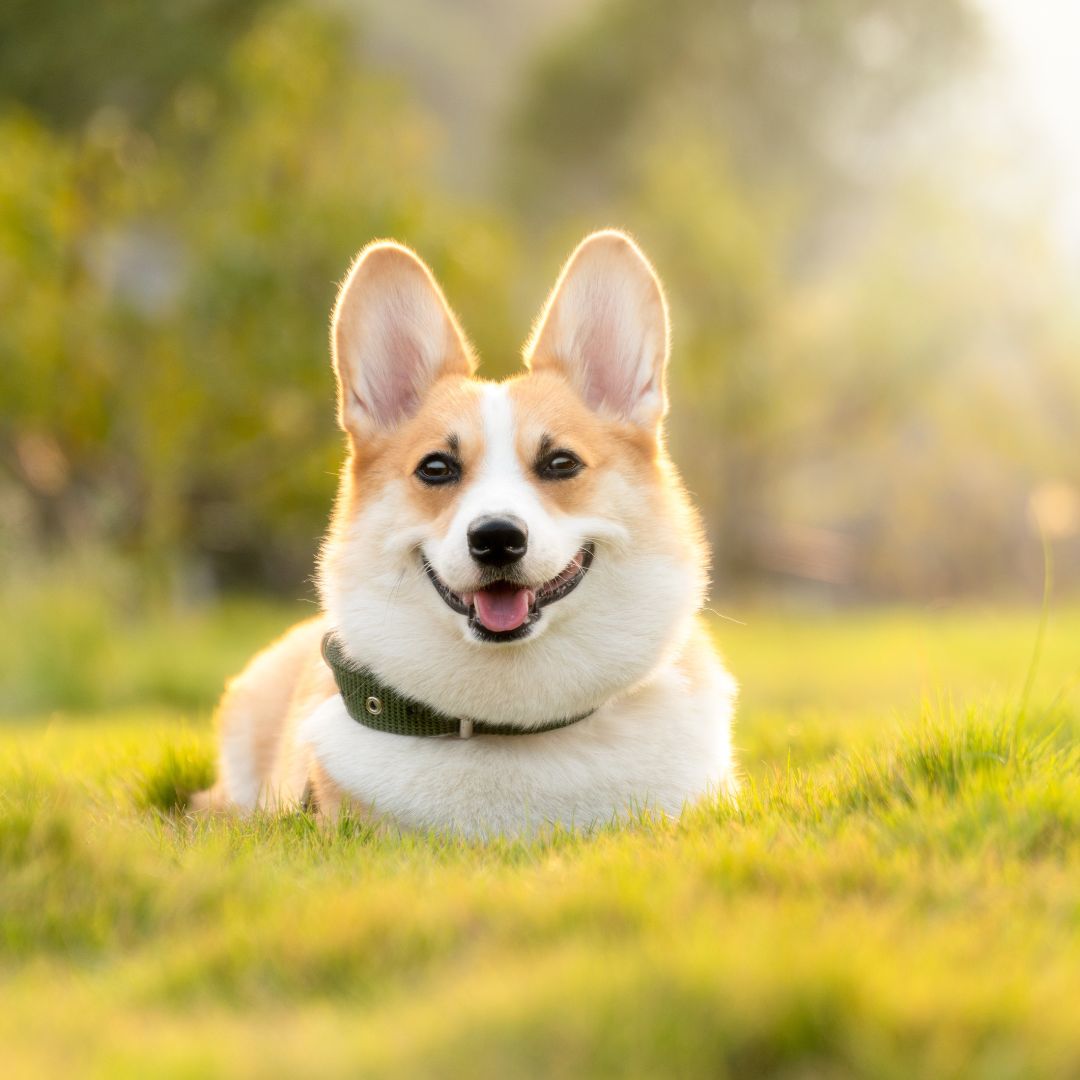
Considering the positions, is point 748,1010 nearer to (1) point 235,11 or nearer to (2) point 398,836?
(2) point 398,836

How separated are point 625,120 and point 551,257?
22.9ft

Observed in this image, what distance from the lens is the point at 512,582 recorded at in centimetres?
322

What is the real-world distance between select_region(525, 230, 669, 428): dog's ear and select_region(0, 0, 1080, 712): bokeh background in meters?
1.31

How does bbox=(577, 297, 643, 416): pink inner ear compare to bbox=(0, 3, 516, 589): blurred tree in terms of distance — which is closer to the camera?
bbox=(577, 297, 643, 416): pink inner ear

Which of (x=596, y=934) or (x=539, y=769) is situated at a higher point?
(x=596, y=934)

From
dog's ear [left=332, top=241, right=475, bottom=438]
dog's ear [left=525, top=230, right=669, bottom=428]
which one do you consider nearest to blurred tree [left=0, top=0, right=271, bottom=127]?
dog's ear [left=332, top=241, right=475, bottom=438]

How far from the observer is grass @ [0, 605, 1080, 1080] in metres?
1.74

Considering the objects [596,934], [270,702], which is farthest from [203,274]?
[596,934]

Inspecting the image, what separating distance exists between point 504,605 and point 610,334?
108 centimetres

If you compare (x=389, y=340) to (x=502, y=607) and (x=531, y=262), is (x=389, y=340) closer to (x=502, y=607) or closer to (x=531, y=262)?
(x=502, y=607)

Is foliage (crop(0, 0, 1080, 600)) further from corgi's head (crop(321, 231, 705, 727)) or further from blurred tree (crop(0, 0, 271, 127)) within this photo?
corgi's head (crop(321, 231, 705, 727))

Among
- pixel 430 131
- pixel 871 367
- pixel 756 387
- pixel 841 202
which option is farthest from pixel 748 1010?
pixel 841 202

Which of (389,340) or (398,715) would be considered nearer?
(398,715)

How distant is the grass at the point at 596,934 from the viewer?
174 centimetres
